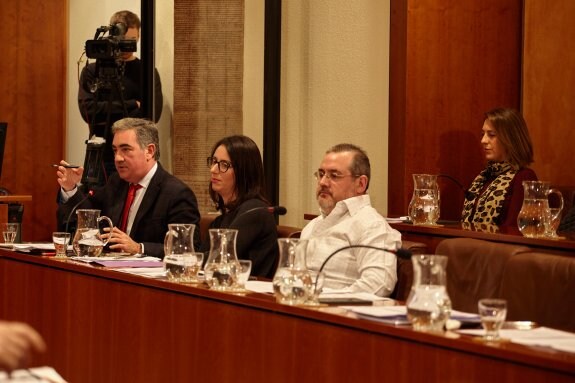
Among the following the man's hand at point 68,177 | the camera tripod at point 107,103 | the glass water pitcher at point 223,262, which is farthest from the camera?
the camera tripod at point 107,103

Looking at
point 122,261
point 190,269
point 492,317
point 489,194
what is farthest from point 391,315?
point 489,194

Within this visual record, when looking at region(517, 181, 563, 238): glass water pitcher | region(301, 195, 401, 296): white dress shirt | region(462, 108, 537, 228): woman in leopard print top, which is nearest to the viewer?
region(301, 195, 401, 296): white dress shirt

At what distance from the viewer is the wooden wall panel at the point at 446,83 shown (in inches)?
252

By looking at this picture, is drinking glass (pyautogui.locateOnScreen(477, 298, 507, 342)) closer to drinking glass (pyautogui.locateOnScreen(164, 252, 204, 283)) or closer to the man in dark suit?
drinking glass (pyautogui.locateOnScreen(164, 252, 204, 283))

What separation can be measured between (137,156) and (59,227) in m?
0.55

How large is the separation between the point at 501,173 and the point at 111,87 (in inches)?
101

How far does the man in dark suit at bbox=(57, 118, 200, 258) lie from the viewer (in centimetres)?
468

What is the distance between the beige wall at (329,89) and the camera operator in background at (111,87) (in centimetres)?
94

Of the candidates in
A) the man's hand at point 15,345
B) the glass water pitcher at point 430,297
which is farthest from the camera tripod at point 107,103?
the man's hand at point 15,345

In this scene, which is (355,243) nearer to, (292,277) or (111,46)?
(292,277)

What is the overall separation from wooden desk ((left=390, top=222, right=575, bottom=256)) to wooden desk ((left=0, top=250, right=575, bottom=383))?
1531 millimetres

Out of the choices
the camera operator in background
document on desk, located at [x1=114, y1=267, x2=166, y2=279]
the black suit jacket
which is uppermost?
the camera operator in background

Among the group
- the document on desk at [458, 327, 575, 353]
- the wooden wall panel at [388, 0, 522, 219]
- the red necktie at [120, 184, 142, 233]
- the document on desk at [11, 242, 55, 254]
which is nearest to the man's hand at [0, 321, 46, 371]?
the document on desk at [458, 327, 575, 353]

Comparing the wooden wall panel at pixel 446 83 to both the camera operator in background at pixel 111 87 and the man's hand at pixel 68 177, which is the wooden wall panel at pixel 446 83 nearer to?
the camera operator in background at pixel 111 87
